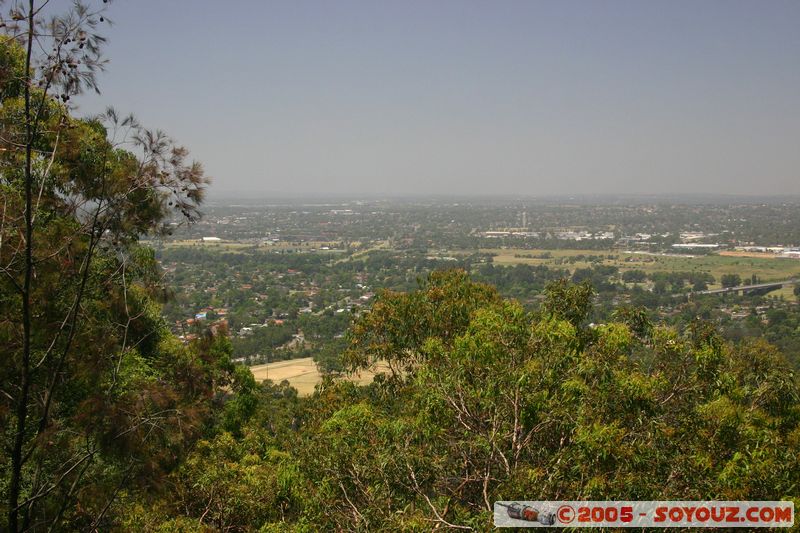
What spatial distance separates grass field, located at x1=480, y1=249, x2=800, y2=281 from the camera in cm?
5097

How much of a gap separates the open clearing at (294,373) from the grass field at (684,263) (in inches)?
1360

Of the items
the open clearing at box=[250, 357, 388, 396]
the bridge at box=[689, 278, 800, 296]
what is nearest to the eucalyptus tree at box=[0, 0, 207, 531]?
the open clearing at box=[250, 357, 388, 396]

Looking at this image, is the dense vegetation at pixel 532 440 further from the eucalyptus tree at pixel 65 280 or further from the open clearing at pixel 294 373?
the open clearing at pixel 294 373

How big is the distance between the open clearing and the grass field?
34.5 metres

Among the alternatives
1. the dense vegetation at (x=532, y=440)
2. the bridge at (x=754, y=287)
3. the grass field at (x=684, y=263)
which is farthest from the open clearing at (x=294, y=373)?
the grass field at (x=684, y=263)

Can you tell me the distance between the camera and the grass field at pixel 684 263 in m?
51.0

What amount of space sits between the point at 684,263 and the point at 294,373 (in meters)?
44.9

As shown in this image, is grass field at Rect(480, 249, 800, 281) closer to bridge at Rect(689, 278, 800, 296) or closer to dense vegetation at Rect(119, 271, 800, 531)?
bridge at Rect(689, 278, 800, 296)

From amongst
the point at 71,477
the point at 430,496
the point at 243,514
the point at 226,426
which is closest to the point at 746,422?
the point at 430,496

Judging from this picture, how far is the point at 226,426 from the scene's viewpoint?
11.3 meters

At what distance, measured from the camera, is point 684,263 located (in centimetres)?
5797

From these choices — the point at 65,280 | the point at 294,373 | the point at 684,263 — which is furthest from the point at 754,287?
the point at 65,280

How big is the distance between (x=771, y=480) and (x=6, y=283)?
5440mm

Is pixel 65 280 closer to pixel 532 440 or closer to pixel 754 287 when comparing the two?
pixel 532 440
